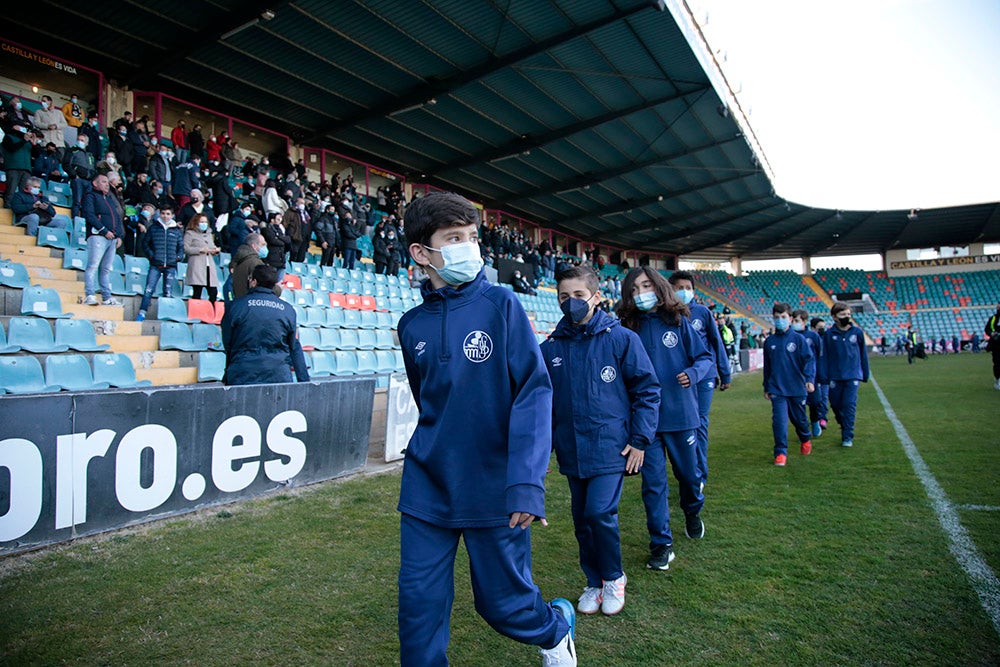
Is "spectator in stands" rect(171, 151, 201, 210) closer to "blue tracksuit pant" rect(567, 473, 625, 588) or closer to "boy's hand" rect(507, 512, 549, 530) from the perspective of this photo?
"blue tracksuit pant" rect(567, 473, 625, 588)

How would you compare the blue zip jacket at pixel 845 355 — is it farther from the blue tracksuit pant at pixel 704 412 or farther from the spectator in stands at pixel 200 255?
the spectator in stands at pixel 200 255

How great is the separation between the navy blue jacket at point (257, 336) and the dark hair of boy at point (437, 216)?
3353 mm

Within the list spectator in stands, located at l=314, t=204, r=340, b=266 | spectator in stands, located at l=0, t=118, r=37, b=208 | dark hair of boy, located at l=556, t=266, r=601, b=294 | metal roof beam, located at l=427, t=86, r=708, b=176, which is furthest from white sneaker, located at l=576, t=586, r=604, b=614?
metal roof beam, located at l=427, t=86, r=708, b=176

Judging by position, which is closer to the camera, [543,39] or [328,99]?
[543,39]

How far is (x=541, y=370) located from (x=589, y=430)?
1091 mm

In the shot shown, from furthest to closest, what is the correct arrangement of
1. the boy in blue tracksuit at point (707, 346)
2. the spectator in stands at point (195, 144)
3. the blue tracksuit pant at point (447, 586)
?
the spectator in stands at point (195, 144)
the boy in blue tracksuit at point (707, 346)
the blue tracksuit pant at point (447, 586)

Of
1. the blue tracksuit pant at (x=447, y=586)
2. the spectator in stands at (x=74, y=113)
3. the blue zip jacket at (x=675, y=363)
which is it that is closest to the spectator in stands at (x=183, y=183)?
the spectator in stands at (x=74, y=113)

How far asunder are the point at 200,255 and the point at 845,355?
966 centimetres

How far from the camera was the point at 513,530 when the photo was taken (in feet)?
6.82

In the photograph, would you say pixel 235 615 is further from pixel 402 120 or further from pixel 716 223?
pixel 716 223

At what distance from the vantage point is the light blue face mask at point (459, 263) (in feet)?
7.39

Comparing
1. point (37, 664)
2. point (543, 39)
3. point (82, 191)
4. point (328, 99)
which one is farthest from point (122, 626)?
point (328, 99)

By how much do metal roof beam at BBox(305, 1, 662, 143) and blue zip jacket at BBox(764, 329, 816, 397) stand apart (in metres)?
9.81

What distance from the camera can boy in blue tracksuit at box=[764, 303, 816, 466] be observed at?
6.93 metres
